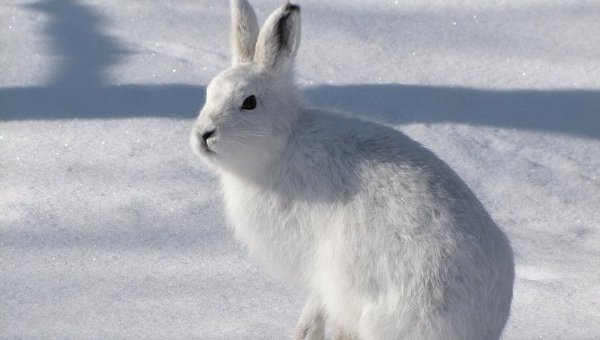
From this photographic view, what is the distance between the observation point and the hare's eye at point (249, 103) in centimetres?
296

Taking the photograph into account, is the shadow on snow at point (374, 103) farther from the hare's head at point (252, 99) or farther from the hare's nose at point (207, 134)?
the hare's nose at point (207, 134)

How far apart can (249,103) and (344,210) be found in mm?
377

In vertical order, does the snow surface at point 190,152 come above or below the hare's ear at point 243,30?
below

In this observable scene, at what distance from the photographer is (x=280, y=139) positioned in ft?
9.90

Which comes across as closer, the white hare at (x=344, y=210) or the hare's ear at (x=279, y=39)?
the white hare at (x=344, y=210)

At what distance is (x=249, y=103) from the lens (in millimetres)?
2967

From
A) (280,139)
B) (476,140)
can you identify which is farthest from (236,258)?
(476,140)

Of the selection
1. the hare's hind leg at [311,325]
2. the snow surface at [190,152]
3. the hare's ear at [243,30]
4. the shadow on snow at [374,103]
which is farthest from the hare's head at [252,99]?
the shadow on snow at [374,103]

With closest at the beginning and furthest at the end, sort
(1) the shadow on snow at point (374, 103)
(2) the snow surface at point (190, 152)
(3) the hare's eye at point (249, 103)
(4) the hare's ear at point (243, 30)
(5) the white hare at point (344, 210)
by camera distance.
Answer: (5) the white hare at point (344, 210) → (3) the hare's eye at point (249, 103) → (4) the hare's ear at point (243, 30) → (2) the snow surface at point (190, 152) → (1) the shadow on snow at point (374, 103)

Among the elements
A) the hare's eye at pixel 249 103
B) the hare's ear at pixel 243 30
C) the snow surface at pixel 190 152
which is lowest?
the snow surface at pixel 190 152

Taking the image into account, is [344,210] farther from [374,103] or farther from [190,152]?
[374,103]

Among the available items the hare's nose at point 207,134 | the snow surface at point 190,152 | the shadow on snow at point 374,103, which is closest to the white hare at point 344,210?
the hare's nose at point 207,134

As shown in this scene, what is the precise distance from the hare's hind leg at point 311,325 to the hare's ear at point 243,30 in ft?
2.34

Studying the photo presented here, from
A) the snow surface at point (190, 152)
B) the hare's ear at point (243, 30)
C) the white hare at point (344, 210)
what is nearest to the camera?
the white hare at point (344, 210)
